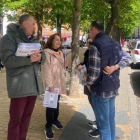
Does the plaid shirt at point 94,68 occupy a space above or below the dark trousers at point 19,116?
above

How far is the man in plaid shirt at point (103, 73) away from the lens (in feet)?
9.10

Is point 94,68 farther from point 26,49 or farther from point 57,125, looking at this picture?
point 57,125

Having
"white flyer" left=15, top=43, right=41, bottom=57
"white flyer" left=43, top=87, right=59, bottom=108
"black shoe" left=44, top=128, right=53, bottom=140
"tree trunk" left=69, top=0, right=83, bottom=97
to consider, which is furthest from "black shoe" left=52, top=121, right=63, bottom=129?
"tree trunk" left=69, top=0, right=83, bottom=97

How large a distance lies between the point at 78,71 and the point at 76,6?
295cm

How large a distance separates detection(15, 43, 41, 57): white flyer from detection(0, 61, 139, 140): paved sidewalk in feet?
5.43

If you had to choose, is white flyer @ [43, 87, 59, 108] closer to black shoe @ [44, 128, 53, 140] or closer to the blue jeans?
black shoe @ [44, 128, 53, 140]

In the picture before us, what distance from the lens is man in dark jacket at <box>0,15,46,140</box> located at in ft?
9.02

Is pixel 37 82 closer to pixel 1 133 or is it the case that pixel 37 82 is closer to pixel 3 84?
pixel 1 133

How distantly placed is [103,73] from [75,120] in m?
2.08

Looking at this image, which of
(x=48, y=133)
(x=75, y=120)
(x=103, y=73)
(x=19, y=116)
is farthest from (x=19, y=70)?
(x=75, y=120)

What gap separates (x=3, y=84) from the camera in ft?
27.9

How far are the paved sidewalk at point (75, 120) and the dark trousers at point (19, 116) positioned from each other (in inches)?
21.7

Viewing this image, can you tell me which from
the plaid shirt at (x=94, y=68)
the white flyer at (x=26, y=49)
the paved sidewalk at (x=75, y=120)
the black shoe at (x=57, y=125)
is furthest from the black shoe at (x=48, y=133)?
the white flyer at (x=26, y=49)

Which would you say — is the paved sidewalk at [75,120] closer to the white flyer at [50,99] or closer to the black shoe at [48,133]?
the black shoe at [48,133]
